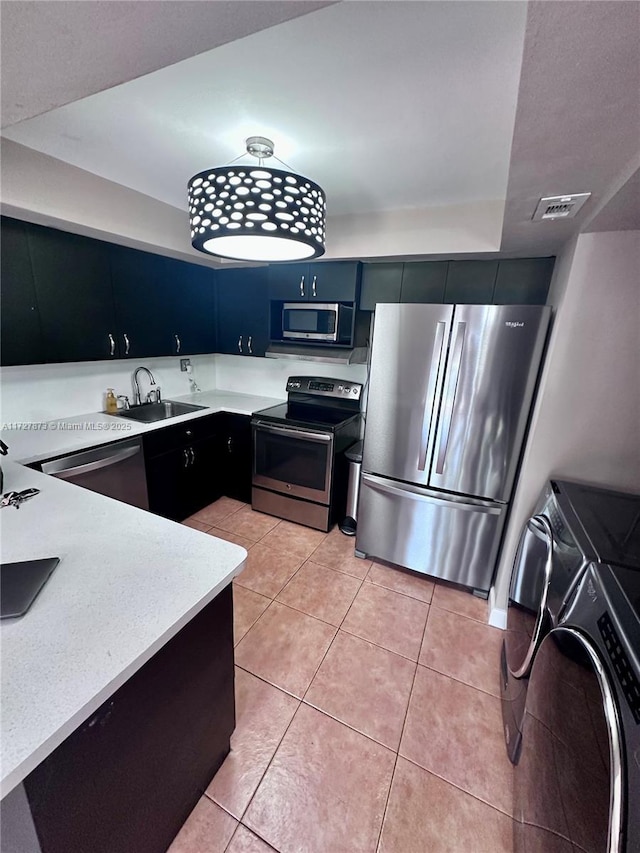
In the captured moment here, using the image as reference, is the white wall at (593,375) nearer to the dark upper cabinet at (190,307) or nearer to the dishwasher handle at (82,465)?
the dishwasher handle at (82,465)

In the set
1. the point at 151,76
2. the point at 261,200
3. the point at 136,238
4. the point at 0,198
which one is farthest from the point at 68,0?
the point at 136,238

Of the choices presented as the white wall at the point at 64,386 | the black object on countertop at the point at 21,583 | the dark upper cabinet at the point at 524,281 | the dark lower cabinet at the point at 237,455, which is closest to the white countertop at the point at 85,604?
the black object on countertop at the point at 21,583

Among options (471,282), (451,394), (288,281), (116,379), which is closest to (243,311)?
(288,281)

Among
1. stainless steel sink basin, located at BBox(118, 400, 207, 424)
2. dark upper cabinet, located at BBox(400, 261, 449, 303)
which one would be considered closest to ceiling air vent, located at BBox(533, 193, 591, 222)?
dark upper cabinet, located at BBox(400, 261, 449, 303)

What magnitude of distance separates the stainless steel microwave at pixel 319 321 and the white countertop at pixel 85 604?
6.25ft

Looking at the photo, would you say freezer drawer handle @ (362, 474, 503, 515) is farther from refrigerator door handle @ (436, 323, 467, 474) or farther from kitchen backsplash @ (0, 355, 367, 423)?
kitchen backsplash @ (0, 355, 367, 423)

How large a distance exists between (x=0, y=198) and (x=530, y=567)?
2864 mm

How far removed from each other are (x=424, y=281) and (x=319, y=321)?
817mm

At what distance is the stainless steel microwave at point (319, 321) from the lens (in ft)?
8.64

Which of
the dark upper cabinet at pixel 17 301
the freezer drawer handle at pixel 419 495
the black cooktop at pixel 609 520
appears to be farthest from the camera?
the freezer drawer handle at pixel 419 495

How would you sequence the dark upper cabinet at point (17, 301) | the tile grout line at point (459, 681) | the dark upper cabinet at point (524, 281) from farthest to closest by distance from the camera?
the dark upper cabinet at point (524, 281) → the dark upper cabinet at point (17, 301) → the tile grout line at point (459, 681)

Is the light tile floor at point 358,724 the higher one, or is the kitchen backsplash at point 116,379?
the kitchen backsplash at point 116,379

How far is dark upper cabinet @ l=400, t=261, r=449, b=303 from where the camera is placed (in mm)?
2369

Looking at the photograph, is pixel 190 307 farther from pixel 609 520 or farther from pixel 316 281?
pixel 609 520
